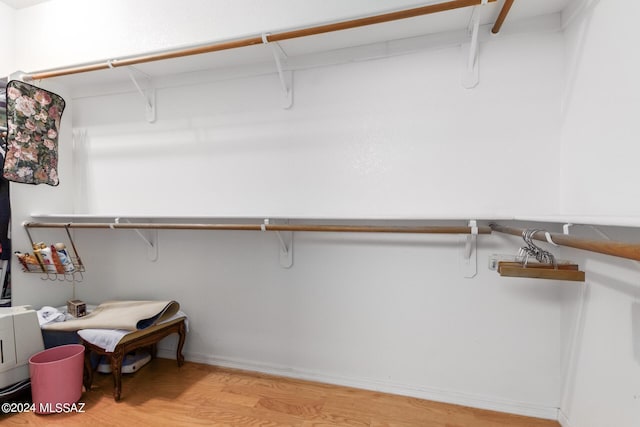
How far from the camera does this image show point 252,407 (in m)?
1.56

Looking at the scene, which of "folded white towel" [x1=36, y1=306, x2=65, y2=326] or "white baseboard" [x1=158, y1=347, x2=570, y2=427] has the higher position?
"folded white towel" [x1=36, y1=306, x2=65, y2=326]

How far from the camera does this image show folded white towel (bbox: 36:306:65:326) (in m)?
1.76

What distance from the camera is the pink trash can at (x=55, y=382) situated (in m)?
1.47

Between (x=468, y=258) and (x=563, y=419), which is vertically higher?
(x=468, y=258)

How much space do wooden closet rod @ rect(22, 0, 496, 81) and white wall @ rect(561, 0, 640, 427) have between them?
47cm

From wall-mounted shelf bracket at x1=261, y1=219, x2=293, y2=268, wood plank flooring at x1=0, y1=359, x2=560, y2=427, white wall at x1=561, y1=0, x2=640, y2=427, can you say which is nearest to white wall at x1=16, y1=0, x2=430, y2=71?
white wall at x1=561, y1=0, x2=640, y2=427

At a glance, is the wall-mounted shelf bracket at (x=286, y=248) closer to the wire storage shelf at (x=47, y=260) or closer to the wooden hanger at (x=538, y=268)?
the wooden hanger at (x=538, y=268)

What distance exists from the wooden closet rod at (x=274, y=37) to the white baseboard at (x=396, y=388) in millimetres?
1783

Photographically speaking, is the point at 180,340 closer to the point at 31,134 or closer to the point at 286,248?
the point at 286,248

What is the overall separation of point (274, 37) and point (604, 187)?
4.96 ft

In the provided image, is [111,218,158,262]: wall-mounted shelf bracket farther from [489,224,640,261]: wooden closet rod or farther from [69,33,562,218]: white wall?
[489,224,640,261]: wooden closet rod

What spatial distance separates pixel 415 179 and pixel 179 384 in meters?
1.77

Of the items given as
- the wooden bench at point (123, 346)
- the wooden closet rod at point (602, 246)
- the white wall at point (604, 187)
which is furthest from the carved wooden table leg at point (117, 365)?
the white wall at point (604, 187)

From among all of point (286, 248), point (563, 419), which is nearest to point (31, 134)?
point (286, 248)
